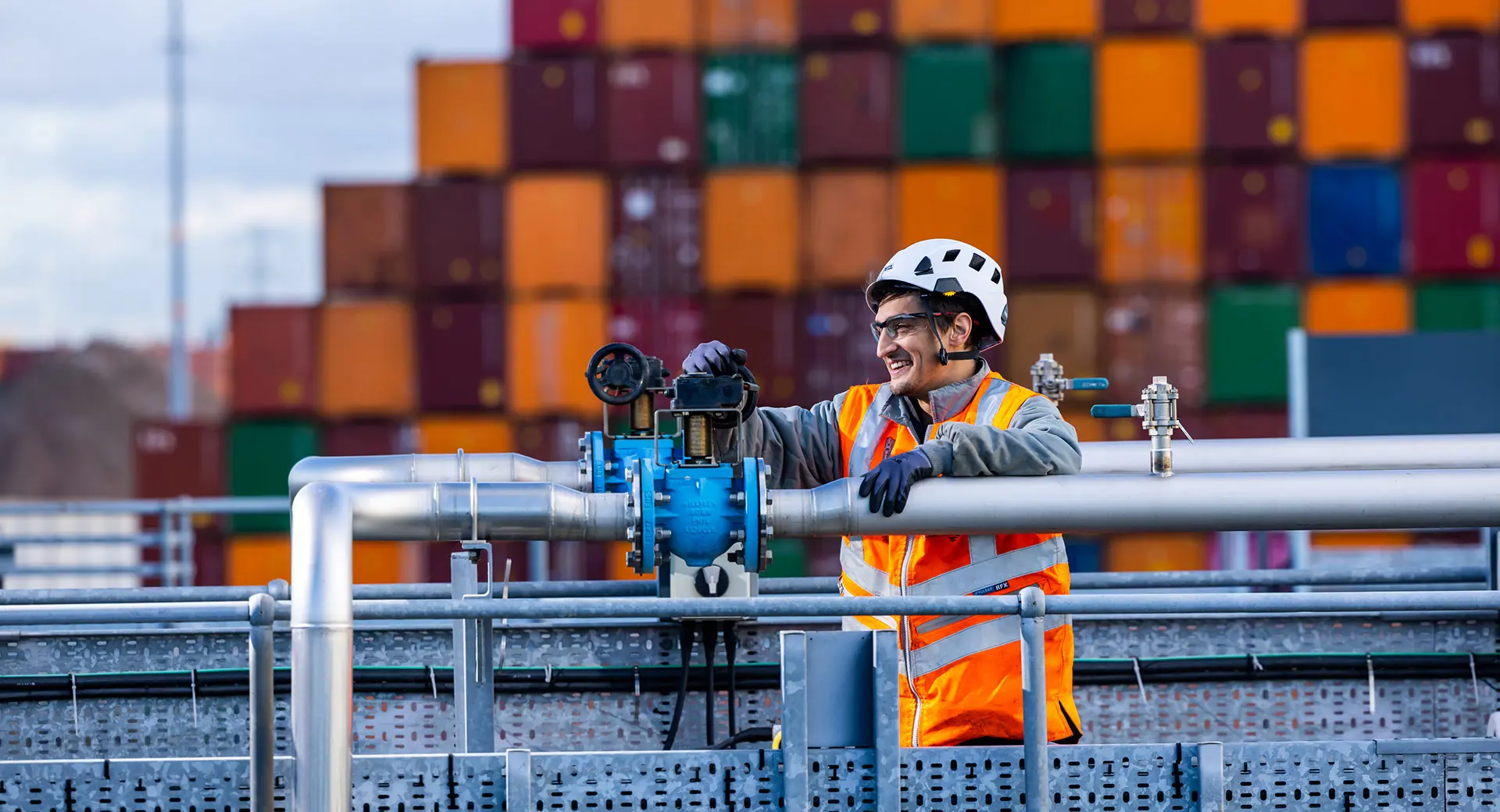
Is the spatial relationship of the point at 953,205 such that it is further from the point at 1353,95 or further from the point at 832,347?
the point at 1353,95

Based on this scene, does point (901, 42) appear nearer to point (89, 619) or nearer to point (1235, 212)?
point (1235, 212)

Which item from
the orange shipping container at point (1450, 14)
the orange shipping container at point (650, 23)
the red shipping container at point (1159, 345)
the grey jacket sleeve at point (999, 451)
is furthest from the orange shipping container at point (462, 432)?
the grey jacket sleeve at point (999, 451)

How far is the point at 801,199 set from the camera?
19.5 meters

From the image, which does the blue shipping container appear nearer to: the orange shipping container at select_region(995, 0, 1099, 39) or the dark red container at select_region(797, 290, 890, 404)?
the orange shipping container at select_region(995, 0, 1099, 39)

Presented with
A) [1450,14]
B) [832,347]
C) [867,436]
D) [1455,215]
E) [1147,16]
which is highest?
[1147,16]

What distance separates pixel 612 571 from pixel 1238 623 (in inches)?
549

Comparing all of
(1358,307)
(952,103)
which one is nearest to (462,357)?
(952,103)

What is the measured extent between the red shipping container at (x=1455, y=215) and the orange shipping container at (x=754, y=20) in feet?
24.6

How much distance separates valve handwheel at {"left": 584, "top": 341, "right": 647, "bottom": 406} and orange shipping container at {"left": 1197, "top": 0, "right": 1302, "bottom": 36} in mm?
16221

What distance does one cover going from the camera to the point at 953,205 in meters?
19.3

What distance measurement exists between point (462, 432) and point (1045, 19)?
849cm

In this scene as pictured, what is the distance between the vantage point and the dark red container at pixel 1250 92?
1912 centimetres

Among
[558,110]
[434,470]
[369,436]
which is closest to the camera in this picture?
[434,470]

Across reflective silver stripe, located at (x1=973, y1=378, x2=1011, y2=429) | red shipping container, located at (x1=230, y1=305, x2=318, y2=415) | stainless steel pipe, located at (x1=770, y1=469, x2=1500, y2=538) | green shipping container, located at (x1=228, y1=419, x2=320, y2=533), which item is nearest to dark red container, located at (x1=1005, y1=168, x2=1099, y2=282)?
red shipping container, located at (x1=230, y1=305, x2=318, y2=415)
